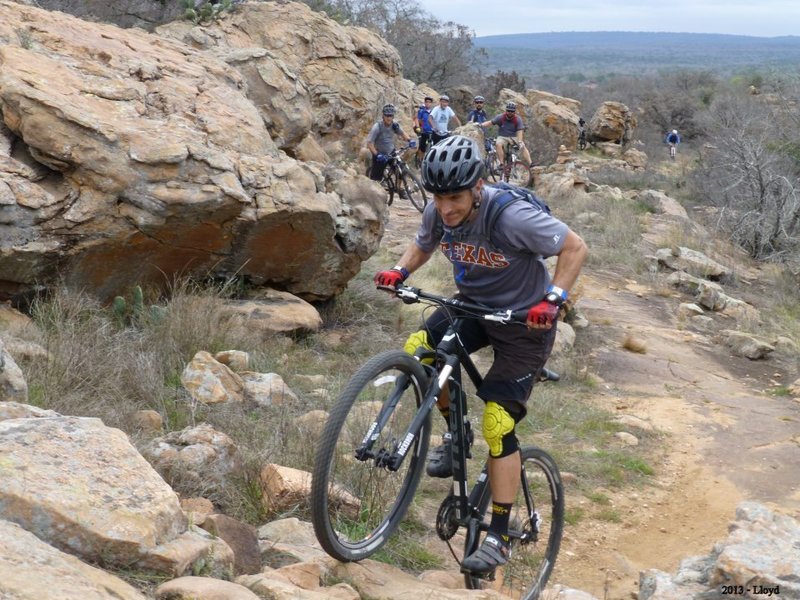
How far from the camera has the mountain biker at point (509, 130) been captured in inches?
708

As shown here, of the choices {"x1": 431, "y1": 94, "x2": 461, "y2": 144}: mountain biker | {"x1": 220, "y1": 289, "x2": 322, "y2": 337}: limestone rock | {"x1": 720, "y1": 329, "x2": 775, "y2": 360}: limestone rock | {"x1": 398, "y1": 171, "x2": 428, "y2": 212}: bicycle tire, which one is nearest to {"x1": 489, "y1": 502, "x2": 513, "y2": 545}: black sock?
{"x1": 220, "y1": 289, "x2": 322, "y2": 337}: limestone rock

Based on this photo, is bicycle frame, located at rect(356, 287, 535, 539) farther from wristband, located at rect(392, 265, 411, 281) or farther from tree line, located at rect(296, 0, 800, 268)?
tree line, located at rect(296, 0, 800, 268)

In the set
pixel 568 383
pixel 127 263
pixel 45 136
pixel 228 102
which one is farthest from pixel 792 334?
pixel 45 136

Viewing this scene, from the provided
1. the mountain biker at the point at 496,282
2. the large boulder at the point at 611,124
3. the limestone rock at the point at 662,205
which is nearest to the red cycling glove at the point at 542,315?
the mountain biker at the point at 496,282

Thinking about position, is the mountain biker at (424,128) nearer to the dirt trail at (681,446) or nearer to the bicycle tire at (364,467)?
the dirt trail at (681,446)

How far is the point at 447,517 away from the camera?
391cm

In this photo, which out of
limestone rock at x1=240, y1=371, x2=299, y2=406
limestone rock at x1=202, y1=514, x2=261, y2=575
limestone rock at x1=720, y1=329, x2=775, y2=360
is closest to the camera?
limestone rock at x1=202, y1=514, x2=261, y2=575

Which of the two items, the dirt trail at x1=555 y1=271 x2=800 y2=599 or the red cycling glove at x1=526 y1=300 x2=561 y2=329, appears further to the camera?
the dirt trail at x1=555 y1=271 x2=800 y2=599

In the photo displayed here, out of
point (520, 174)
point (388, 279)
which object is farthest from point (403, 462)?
point (520, 174)

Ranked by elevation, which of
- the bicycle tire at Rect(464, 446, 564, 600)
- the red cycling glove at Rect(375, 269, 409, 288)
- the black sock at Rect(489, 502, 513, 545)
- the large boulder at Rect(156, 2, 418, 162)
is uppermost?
the large boulder at Rect(156, 2, 418, 162)

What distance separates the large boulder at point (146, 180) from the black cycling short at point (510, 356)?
10.5ft

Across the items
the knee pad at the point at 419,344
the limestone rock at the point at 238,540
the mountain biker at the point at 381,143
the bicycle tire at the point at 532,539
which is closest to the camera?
the limestone rock at the point at 238,540

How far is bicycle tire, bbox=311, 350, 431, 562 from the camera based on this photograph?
3.30 meters

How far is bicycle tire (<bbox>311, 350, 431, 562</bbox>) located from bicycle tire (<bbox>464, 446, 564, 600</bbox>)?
0.41 metres
